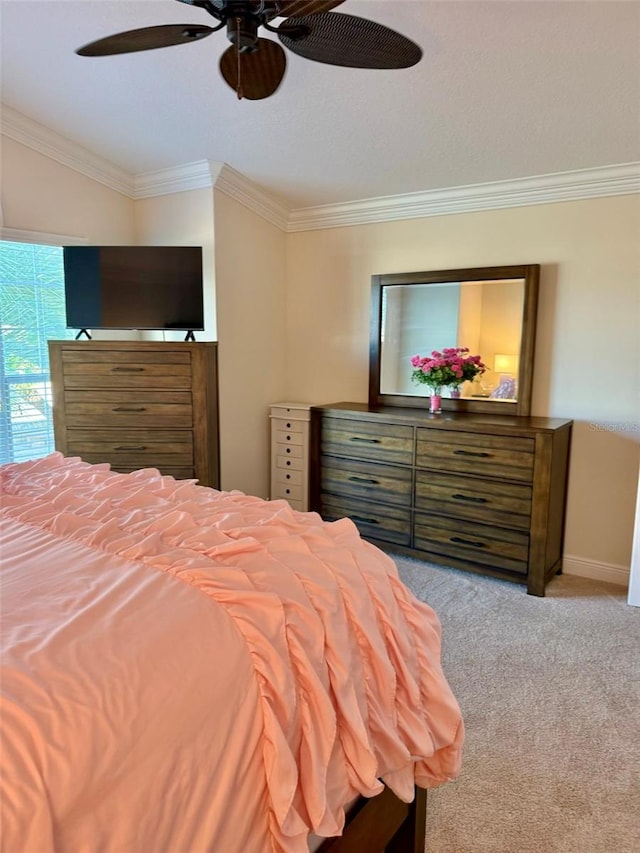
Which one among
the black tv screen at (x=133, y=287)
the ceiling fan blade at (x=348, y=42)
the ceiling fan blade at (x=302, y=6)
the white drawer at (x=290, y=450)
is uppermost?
the ceiling fan blade at (x=348, y=42)

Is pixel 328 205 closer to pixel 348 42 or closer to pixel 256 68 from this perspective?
pixel 256 68

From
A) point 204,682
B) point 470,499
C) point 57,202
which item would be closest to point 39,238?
point 57,202

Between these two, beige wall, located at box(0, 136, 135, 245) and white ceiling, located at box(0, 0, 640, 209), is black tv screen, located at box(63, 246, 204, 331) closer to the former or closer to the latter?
beige wall, located at box(0, 136, 135, 245)

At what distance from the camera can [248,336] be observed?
4020mm

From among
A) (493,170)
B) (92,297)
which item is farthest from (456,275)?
(92,297)

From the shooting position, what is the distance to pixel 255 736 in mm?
945

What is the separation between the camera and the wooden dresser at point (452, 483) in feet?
10.1

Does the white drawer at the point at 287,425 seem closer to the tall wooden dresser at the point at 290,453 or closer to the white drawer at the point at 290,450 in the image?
the tall wooden dresser at the point at 290,453

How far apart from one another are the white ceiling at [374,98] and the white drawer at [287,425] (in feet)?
5.53

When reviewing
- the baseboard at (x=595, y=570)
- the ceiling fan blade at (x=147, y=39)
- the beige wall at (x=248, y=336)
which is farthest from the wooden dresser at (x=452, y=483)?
the ceiling fan blade at (x=147, y=39)

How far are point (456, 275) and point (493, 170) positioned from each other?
655 millimetres

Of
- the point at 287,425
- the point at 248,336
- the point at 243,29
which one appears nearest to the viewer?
the point at 243,29

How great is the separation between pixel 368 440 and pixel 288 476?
2.69 feet

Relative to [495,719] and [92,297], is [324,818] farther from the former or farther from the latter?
[92,297]
